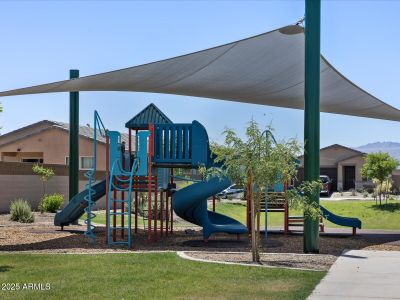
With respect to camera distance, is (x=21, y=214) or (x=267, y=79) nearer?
(x=267, y=79)

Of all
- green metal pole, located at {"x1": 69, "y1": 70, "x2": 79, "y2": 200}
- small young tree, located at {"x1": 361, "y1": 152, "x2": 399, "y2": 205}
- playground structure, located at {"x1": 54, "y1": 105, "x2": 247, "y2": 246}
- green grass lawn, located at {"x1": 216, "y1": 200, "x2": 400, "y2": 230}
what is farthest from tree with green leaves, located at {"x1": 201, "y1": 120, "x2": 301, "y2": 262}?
small young tree, located at {"x1": 361, "y1": 152, "x2": 399, "y2": 205}

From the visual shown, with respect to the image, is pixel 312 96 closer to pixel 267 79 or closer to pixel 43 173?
pixel 267 79

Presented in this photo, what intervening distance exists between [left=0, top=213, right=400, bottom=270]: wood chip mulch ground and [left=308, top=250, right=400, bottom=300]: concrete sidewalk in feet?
1.28

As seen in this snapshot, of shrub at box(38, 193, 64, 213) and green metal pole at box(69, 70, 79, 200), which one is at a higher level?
green metal pole at box(69, 70, 79, 200)

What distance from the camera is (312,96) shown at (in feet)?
36.3

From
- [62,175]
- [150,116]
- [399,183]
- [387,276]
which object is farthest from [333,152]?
[387,276]

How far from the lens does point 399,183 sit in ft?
142

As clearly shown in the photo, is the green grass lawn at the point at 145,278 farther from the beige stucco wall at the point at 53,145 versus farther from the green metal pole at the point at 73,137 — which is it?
the beige stucco wall at the point at 53,145

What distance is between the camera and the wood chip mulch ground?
10.4m

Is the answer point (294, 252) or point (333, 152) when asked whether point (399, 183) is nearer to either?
point (333, 152)

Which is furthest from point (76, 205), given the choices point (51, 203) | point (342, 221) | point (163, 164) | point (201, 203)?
point (51, 203)

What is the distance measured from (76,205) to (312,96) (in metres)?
6.92

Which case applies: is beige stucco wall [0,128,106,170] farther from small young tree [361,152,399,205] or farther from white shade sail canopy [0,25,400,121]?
white shade sail canopy [0,25,400,121]

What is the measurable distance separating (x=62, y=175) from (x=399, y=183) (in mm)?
26195
